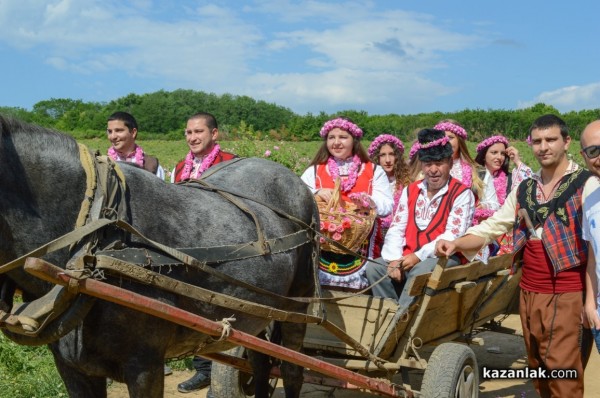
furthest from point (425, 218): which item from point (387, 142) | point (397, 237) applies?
point (387, 142)

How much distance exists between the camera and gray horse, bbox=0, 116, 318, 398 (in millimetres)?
2652

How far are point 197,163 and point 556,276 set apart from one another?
3104 millimetres

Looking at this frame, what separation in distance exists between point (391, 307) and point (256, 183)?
3.94 ft

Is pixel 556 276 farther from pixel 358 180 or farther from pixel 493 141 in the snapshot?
pixel 493 141

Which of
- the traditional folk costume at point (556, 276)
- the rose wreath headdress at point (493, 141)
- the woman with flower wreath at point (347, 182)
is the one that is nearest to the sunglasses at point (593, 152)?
the traditional folk costume at point (556, 276)

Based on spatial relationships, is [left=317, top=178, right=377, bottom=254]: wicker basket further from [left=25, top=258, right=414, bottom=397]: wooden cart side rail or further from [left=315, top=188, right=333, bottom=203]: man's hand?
[left=25, top=258, right=414, bottom=397]: wooden cart side rail

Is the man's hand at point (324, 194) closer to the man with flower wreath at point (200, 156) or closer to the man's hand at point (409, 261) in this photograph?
the man's hand at point (409, 261)

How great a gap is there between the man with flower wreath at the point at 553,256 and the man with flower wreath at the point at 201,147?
7.41ft

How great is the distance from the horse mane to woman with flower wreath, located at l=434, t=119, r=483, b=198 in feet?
13.3

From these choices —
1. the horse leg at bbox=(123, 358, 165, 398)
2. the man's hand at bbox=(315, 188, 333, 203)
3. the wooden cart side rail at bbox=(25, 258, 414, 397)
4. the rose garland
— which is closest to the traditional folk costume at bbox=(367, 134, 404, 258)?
the man's hand at bbox=(315, 188, 333, 203)

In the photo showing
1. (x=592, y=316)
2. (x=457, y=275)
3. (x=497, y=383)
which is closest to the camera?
(x=592, y=316)

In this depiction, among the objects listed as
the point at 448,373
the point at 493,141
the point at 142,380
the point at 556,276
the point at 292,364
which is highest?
the point at 493,141

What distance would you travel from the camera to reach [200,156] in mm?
5707

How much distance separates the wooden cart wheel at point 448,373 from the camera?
4.07 metres
